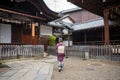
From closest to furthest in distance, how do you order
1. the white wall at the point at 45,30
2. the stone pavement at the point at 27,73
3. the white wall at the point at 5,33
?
the stone pavement at the point at 27,73 → the white wall at the point at 5,33 → the white wall at the point at 45,30

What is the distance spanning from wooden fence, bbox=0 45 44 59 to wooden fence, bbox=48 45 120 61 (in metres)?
3.39

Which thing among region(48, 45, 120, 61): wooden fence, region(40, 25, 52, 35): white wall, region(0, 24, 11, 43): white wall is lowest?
region(48, 45, 120, 61): wooden fence

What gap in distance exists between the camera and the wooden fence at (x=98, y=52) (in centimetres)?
1360

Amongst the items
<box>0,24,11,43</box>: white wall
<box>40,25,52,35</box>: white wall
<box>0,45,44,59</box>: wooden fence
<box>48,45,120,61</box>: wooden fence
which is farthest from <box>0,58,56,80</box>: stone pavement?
<box>40,25,52,35</box>: white wall

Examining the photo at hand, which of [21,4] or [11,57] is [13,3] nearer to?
[21,4]

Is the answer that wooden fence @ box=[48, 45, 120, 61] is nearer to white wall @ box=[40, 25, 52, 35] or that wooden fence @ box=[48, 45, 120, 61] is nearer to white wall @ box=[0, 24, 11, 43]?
white wall @ box=[40, 25, 52, 35]

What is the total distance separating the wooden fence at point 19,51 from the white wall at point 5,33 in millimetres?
2323

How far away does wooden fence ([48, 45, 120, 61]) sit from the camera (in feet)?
44.6

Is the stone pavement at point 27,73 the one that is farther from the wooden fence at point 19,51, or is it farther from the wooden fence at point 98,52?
the wooden fence at point 98,52

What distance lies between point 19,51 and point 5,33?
276 cm

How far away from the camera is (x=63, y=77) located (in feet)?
26.5

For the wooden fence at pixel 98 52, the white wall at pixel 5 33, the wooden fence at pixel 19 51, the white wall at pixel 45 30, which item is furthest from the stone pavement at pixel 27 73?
the white wall at pixel 45 30

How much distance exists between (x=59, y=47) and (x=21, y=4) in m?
8.46

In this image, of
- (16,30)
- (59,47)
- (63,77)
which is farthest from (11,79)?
(16,30)
